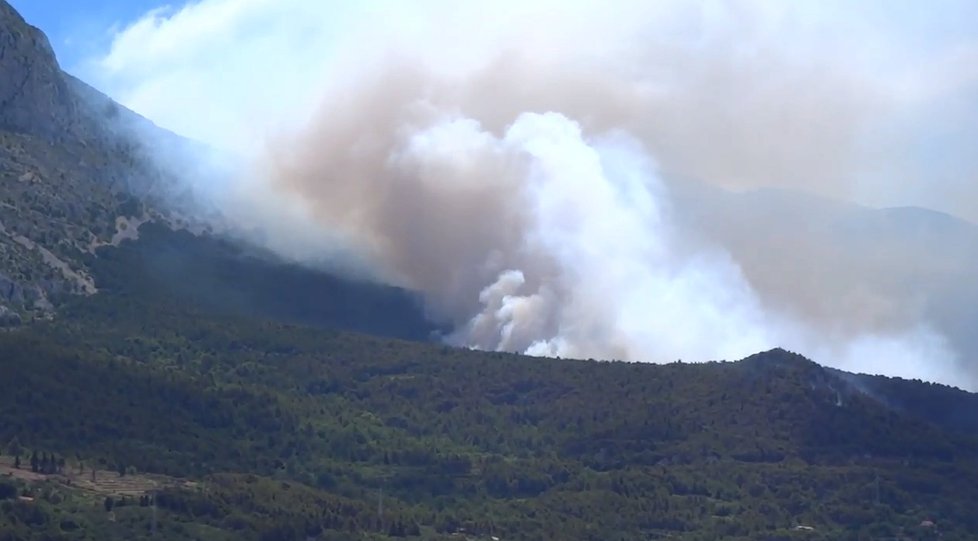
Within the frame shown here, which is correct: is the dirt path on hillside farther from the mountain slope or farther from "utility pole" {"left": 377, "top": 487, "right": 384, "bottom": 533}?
"utility pole" {"left": 377, "top": 487, "right": 384, "bottom": 533}

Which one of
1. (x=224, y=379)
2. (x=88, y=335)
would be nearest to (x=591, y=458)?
(x=224, y=379)

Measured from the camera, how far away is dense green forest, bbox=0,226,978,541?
155 metres

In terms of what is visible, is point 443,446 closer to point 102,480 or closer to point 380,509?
point 380,509

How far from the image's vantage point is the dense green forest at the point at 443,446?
155m

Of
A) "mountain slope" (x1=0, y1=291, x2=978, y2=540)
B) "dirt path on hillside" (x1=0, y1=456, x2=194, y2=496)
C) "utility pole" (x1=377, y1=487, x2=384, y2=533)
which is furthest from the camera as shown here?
"mountain slope" (x1=0, y1=291, x2=978, y2=540)

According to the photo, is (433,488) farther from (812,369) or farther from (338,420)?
(812,369)

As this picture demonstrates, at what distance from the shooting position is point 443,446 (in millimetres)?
Answer: 183750

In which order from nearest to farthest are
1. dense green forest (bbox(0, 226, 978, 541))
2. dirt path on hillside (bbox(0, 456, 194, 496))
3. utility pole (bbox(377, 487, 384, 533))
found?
dirt path on hillside (bbox(0, 456, 194, 496)) < dense green forest (bbox(0, 226, 978, 541)) < utility pole (bbox(377, 487, 384, 533))

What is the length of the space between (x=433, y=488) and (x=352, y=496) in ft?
26.5

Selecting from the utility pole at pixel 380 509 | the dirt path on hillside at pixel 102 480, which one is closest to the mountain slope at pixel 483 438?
the utility pole at pixel 380 509

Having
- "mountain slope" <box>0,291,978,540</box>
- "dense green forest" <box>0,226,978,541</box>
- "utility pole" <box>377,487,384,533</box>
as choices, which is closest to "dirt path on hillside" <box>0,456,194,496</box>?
"dense green forest" <box>0,226,978,541</box>

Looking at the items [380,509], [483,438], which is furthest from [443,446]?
[380,509]

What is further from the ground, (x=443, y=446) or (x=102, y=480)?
(x=443, y=446)

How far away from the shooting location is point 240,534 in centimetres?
14675
